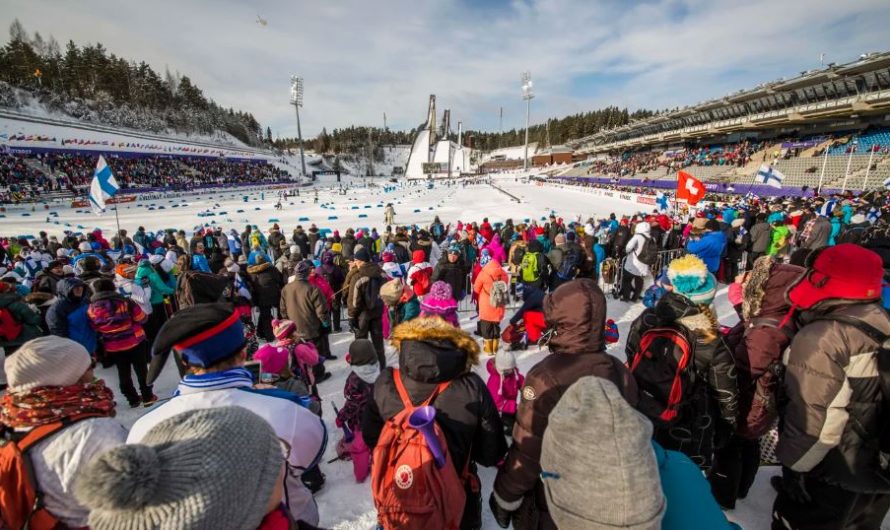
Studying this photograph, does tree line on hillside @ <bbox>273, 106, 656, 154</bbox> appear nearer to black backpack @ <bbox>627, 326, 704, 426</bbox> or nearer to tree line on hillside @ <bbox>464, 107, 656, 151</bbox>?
tree line on hillside @ <bbox>464, 107, 656, 151</bbox>

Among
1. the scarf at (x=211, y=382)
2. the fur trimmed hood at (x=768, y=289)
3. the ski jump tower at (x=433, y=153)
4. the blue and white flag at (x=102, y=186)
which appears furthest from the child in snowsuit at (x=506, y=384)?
the ski jump tower at (x=433, y=153)

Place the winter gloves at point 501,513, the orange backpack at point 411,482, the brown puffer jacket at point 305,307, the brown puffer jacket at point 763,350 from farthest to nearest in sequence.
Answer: the brown puffer jacket at point 305,307, the brown puffer jacket at point 763,350, the winter gloves at point 501,513, the orange backpack at point 411,482

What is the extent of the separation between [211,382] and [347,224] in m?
18.7

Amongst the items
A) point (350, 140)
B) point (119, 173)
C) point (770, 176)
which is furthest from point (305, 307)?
point (350, 140)

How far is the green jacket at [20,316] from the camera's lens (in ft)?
12.8

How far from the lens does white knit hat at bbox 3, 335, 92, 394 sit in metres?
1.50

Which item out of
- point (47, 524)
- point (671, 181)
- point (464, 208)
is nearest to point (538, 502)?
point (47, 524)

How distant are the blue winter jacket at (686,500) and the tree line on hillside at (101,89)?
58501 mm

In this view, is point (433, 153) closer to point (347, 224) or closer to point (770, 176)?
point (347, 224)

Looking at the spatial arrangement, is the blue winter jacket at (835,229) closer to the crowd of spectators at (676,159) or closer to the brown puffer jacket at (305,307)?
the brown puffer jacket at (305,307)

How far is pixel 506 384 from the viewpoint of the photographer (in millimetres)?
3373

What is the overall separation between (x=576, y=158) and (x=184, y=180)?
234 ft

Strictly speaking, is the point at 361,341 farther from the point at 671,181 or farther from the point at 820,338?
the point at 671,181

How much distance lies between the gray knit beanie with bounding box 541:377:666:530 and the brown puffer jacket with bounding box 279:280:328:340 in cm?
404
